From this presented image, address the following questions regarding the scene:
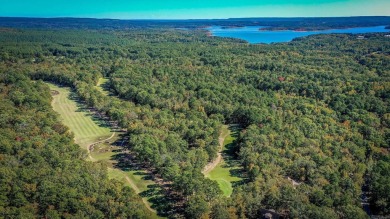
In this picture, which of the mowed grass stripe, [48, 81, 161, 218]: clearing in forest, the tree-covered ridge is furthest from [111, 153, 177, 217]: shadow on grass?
the mowed grass stripe

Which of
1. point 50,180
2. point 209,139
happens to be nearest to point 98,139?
point 209,139

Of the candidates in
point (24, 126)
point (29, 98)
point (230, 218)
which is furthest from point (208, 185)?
point (29, 98)

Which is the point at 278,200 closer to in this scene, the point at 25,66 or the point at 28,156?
the point at 28,156

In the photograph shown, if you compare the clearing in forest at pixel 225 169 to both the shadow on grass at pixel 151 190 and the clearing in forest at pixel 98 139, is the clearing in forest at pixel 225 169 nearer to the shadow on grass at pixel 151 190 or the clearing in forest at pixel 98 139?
the shadow on grass at pixel 151 190

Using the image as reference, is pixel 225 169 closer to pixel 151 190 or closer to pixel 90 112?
pixel 151 190

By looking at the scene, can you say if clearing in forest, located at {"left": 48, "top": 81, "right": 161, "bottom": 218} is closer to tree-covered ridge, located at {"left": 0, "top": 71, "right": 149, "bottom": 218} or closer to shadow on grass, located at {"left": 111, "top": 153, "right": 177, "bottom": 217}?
shadow on grass, located at {"left": 111, "top": 153, "right": 177, "bottom": 217}
